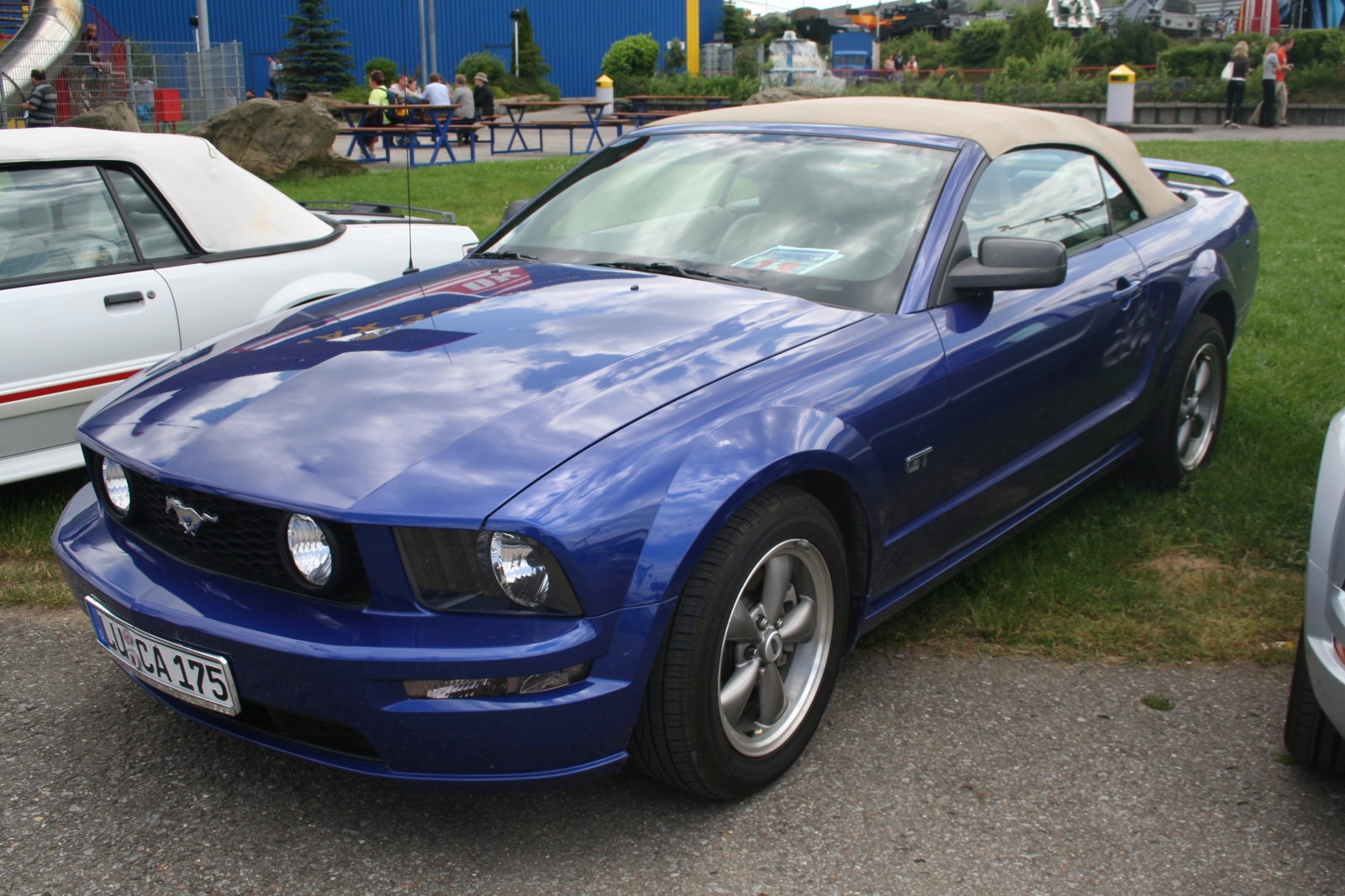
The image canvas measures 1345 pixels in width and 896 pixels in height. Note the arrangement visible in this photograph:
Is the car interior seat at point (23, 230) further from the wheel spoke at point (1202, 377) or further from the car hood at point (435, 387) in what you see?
the wheel spoke at point (1202, 377)

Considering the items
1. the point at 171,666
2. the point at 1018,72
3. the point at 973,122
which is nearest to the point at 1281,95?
the point at 1018,72

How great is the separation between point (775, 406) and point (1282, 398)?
3.84 metres

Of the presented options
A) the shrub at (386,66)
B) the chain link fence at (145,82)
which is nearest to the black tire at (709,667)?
the chain link fence at (145,82)

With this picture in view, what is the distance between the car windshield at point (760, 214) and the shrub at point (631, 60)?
35731mm

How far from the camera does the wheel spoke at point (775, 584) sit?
96.9 inches

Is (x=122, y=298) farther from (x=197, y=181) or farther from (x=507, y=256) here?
(x=507, y=256)

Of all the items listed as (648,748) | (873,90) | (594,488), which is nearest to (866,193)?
(594,488)

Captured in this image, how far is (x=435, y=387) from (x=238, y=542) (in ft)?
1.66

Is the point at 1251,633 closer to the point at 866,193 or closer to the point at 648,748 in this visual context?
the point at 866,193

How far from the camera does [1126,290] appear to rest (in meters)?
3.63

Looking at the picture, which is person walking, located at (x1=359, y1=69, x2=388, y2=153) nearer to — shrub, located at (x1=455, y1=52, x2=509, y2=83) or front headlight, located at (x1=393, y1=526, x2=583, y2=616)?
shrub, located at (x1=455, y1=52, x2=509, y2=83)

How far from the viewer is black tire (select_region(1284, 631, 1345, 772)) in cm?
254

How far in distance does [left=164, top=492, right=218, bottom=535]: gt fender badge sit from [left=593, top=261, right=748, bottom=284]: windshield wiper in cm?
139

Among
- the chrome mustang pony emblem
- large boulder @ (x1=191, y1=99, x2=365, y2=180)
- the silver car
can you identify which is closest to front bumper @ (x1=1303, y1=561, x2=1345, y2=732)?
the silver car
